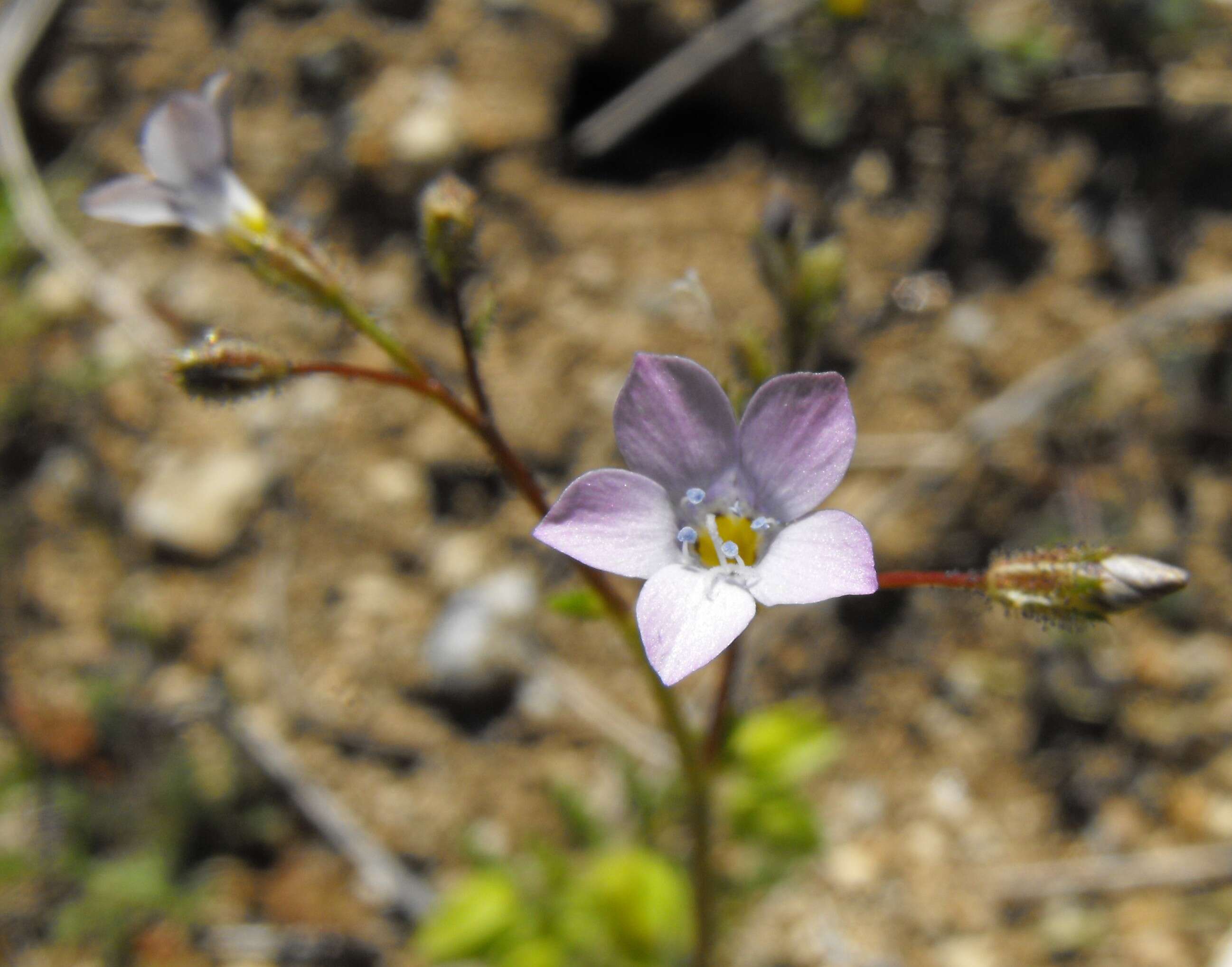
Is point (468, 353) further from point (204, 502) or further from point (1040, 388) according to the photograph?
point (1040, 388)

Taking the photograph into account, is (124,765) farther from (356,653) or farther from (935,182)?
(935,182)

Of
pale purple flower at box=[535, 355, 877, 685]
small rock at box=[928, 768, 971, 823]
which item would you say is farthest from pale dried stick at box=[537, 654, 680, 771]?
pale purple flower at box=[535, 355, 877, 685]

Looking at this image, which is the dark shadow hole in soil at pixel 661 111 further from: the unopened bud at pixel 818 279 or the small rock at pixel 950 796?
the small rock at pixel 950 796

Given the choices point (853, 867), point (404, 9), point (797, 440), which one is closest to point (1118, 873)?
point (853, 867)

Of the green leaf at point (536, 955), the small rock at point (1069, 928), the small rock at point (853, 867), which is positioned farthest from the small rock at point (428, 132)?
the small rock at point (1069, 928)

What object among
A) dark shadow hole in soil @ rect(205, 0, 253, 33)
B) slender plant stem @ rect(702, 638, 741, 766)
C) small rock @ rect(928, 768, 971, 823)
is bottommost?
small rock @ rect(928, 768, 971, 823)

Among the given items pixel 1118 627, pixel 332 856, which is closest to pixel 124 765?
pixel 332 856

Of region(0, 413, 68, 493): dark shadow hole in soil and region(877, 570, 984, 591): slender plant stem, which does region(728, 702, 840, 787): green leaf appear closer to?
region(877, 570, 984, 591): slender plant stem
